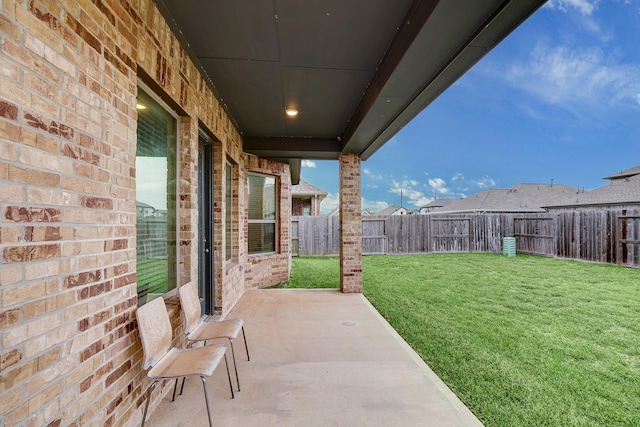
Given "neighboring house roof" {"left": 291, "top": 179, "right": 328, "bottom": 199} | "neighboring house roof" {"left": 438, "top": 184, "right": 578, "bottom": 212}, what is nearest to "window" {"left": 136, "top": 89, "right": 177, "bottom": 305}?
"neighboring house roof" {"left": 291, "top": 179, "right": 328, "bottom": 199}

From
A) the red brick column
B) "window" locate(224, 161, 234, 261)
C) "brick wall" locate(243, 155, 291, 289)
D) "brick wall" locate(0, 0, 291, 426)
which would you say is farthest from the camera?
"brick wall" locate(243, 155, 291, 289)

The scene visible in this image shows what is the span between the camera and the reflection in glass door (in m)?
3.41

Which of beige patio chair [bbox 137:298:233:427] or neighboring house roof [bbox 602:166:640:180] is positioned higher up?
neighboring house roof [bbox 602:166:640:180]

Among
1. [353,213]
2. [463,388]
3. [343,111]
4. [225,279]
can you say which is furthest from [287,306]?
[343,111]

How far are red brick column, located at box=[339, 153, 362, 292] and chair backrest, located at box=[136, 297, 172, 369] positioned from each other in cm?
355

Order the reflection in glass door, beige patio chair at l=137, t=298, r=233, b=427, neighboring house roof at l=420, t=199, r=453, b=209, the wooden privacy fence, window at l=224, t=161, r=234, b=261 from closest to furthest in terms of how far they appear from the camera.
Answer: beige patio chair at l=137, t=298, r=233, b=427
the reflection in glass door
window at l=224, t=161, r=234, b=261
the wooden privacy fence
neighboring house roof at l=420, t=199, r=453, b=209

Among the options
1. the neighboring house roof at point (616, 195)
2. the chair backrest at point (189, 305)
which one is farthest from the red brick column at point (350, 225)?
the neighboring house roof at point (616, 195)

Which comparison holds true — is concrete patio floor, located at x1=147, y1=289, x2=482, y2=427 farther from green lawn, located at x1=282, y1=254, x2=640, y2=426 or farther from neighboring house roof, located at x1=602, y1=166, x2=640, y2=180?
neighboring house roof, located at x1=602, y1=166, x2=640, y2=180

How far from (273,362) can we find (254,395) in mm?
489

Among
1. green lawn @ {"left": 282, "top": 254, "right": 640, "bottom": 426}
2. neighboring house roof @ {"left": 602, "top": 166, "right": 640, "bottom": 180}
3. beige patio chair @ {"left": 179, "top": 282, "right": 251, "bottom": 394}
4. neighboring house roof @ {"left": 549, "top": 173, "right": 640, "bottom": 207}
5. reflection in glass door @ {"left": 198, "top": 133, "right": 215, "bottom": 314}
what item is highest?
neighboring house roof @ {"left": 602, "top": 166, "right": 640, "bottom": 180}

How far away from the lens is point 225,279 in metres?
3.89

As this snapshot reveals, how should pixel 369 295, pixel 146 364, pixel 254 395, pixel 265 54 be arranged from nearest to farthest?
pixel 146 364
pixel 254 395
pixel 265 54
pixel 369 295

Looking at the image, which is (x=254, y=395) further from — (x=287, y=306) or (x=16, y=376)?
(x=287, y=306)

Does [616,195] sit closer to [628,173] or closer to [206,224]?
[628,173]
